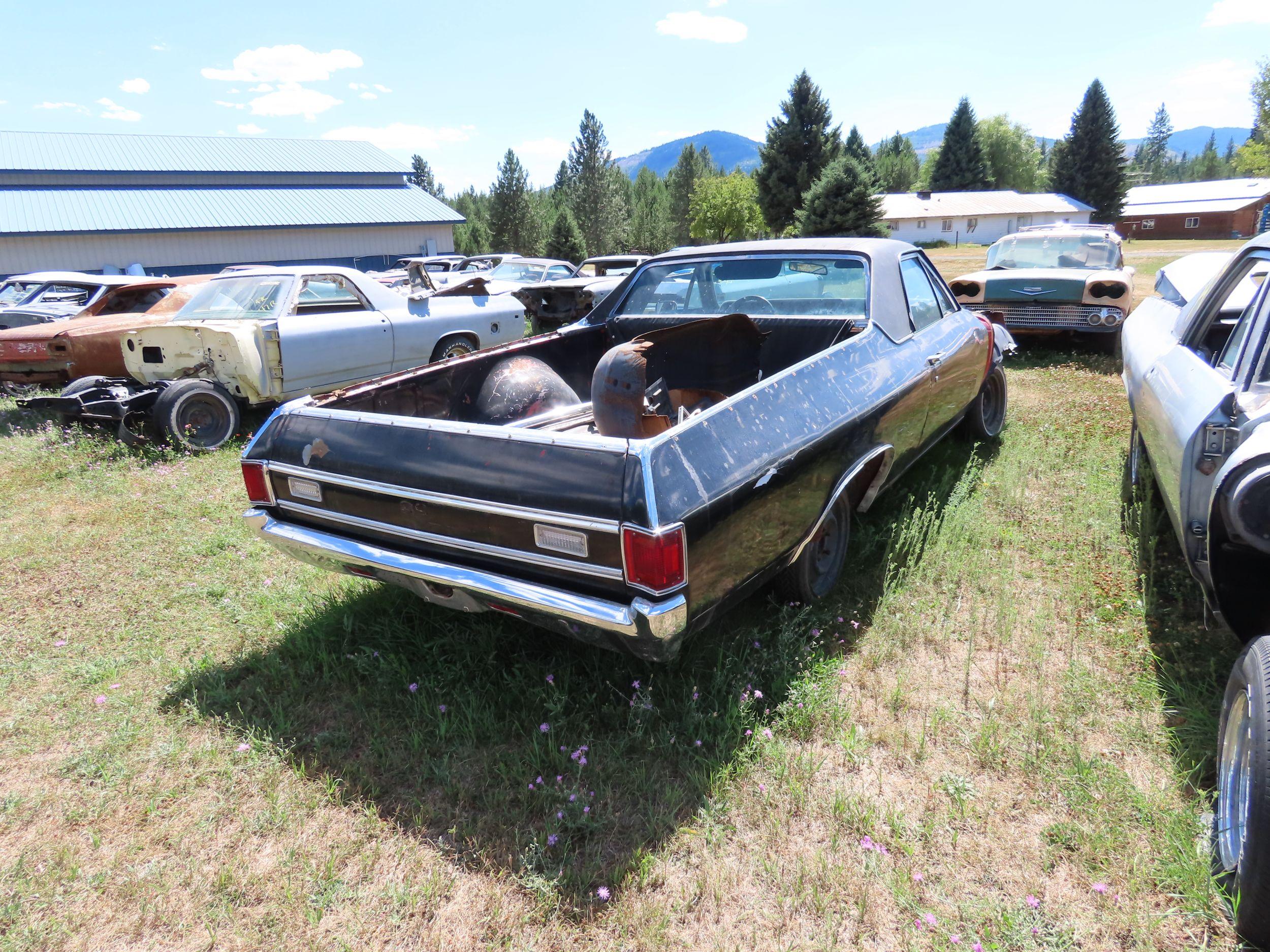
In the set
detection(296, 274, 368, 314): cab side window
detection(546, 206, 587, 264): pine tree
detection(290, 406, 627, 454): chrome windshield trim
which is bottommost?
detection(290, 406, 627, 454): chrome windshield trim

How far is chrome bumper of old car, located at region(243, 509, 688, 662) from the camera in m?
2.25

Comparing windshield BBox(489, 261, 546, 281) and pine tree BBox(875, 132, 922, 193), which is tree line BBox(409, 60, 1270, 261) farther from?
windshield BBox(489, 261, 546, 281)

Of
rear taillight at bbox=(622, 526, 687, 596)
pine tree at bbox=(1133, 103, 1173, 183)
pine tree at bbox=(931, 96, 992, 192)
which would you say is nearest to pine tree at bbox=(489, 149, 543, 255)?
pine tree at bbox=(931, 96, 992, 192)

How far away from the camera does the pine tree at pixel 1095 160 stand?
171 feet

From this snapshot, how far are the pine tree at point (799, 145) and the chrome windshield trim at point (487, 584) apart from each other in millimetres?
39026

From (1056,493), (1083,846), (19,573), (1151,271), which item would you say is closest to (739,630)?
(1083,846)

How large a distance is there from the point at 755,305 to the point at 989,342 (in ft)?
6.08

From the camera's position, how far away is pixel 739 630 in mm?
3311

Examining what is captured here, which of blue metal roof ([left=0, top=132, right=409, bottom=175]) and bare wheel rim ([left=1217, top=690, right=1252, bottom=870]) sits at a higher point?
blue metal roof ([left=0, top=132, right=409, bottom=175])

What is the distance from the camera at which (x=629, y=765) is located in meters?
2.58

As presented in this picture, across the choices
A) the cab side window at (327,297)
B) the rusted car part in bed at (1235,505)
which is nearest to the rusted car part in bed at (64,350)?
the cab side window at (327,297)

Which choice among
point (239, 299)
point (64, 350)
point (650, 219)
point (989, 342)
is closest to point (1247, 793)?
point (989, 342)

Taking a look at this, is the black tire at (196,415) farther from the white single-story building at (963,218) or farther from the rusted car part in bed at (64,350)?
the white single-story building at (963,218)

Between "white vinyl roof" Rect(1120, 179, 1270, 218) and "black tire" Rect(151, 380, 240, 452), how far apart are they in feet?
217
